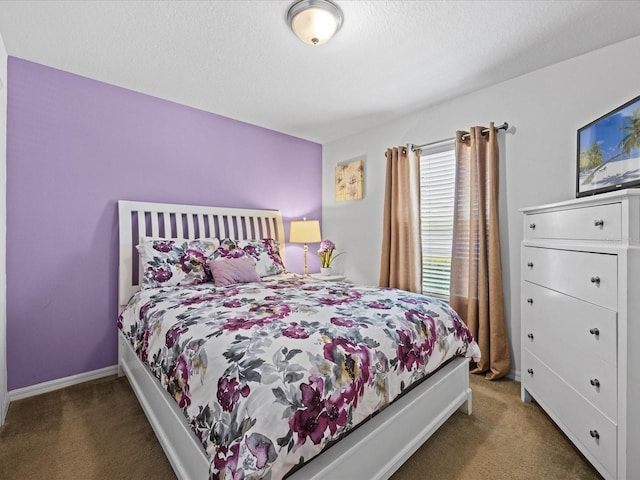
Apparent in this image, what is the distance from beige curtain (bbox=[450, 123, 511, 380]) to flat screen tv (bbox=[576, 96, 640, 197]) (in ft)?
1.92

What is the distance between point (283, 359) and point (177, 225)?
222 cm

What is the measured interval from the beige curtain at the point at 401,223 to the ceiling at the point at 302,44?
0.63m

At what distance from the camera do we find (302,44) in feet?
6.61

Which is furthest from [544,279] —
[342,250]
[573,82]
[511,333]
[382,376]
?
[342,250]

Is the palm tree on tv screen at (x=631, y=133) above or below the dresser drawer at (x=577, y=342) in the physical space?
above

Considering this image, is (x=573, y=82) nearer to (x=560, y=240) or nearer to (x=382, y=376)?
(x=560, y=240)

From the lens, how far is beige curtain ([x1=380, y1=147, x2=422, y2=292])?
3057 millimetres

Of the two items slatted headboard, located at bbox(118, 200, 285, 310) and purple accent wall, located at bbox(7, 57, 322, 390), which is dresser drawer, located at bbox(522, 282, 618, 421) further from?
purple accent wall, located at bbox(7, 57, 322, 390)

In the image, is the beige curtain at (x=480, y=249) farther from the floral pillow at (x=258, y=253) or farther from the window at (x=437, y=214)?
the floral pillow at (x=258, y=253)

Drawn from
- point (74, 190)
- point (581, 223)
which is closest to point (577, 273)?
point (581, 223)

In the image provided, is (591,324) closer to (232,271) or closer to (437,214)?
(437,214)

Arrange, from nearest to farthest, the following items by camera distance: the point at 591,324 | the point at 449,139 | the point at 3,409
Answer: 1. the point at 591,324
2. the point at 3,409
3. the point at 449,139

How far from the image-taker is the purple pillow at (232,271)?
2.39 metres

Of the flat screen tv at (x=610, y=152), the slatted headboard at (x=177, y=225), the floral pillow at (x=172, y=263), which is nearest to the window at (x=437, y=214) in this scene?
the flat screen tv at (x=610, y=152)
